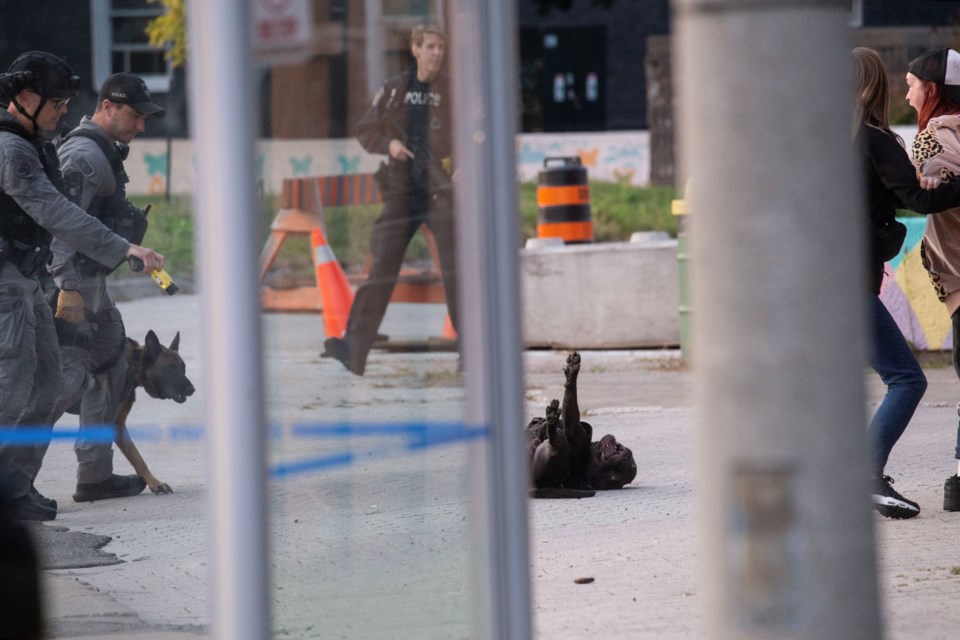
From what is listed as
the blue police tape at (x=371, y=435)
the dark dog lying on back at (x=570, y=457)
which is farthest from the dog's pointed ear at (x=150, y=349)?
the blue police tape at (x=371, y=435)

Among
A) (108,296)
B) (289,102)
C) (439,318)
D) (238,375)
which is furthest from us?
(108,296)

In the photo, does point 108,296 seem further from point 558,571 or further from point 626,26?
point 626,26

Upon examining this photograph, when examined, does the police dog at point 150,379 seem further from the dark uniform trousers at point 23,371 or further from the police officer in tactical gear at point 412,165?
the police officer in tactical gear at point 412,165

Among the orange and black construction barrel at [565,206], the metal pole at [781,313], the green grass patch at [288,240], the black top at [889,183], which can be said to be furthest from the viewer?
the orange and black construction barrel at [565,206]

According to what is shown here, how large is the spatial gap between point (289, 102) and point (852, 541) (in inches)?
57.6

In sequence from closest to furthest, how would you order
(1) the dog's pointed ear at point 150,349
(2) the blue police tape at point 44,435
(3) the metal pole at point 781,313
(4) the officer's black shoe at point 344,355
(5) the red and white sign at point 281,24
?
1. (3) the metal pole at point 781,313
2. (5) the red and white sign at point 281,24
3. (4) the officer's black shoe at point 344,355
4. (2) the blue police tape at point 44,435
5. (1) the dog's pointed ear at point 150,349

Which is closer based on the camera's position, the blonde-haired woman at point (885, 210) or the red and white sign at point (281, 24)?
the red and white sign at point (281, 24)

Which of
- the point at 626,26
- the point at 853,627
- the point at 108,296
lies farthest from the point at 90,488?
the point at 626,26

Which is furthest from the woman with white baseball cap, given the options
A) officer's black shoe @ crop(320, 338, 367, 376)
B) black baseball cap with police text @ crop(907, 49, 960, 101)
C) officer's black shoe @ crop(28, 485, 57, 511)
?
officer's black shoe @ crop(28, 485, 57, 511)

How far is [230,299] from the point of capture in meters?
2.60

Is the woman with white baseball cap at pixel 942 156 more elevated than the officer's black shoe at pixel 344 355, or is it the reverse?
the woman with white baseball cap at pixel 942 156

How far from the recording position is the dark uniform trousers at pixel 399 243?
10.7 ft

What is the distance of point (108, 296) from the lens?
6027mm

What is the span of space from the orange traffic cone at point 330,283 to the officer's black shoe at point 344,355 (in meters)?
0.12
